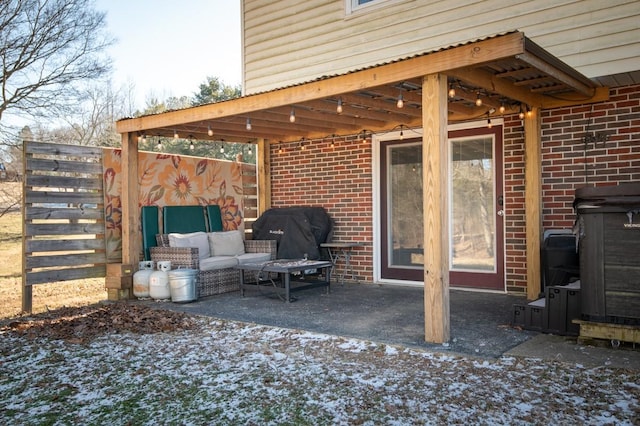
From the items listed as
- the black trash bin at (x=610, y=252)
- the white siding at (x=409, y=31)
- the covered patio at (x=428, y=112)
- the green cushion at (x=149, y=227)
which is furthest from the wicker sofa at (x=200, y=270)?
the black trash bin at (x=610, y=252)

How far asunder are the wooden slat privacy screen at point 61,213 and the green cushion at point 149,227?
1.78 feet

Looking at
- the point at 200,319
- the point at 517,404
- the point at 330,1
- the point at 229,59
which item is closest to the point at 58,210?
the point at 200,319

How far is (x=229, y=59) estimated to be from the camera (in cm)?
2677

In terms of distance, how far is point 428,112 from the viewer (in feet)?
15.2

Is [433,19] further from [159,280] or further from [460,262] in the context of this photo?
[159,280]

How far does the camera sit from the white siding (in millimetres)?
5641

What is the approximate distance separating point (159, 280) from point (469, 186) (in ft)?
13.7

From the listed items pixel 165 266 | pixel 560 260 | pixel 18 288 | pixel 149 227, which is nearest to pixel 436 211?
pixel 560 260

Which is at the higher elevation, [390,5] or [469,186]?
[390,5]

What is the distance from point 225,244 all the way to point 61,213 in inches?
86.9

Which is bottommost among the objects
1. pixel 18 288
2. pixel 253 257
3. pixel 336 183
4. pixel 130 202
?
pixel 18 288

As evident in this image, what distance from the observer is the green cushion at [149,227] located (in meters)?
7.58

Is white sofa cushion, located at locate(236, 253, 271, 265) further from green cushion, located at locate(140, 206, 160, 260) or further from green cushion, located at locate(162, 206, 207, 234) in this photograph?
green cushion, located at locate(140, 206, 160, 260)

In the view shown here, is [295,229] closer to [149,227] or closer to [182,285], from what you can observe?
[182,285]
